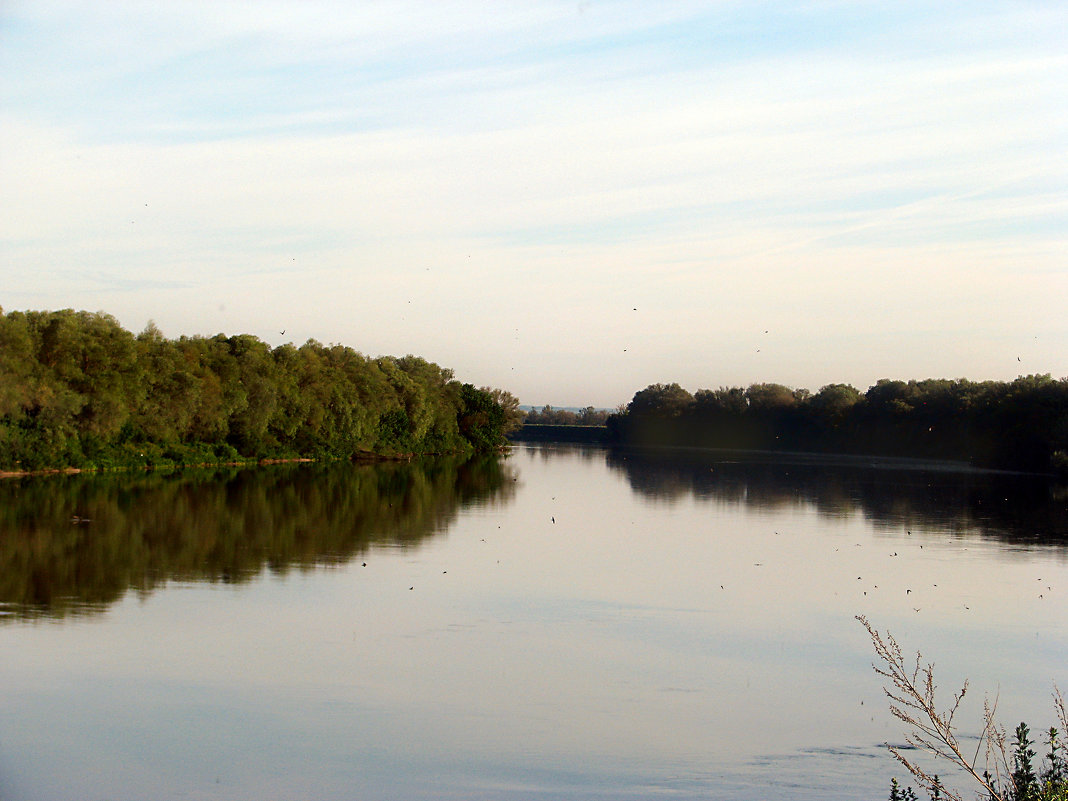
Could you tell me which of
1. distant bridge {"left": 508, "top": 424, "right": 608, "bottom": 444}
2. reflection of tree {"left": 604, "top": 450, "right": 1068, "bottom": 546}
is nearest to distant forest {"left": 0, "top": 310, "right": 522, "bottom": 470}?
reflection of tree {"left": 604, "top": 450, "right": 1068, "bottom": 546}

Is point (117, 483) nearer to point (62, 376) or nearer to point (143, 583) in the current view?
point (62, 376)

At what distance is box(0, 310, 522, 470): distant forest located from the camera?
1731 inches

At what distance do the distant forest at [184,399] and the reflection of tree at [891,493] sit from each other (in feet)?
57.9

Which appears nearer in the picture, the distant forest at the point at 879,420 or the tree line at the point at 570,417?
the distant forest at the point at 879,420

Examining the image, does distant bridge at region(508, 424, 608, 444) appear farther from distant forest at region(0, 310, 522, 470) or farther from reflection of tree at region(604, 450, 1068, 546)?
reflection of tree at region(604, 450, 1068, 546)

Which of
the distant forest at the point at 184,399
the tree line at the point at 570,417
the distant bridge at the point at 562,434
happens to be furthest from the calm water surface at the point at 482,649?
the tree line at the point at 570,417

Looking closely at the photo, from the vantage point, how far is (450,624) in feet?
53.1

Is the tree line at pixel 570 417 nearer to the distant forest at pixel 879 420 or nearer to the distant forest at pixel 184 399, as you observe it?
the distant forest at pixel 879 420

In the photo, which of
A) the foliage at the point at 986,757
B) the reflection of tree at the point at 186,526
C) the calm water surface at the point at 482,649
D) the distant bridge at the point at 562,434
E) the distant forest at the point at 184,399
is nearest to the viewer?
the foliage at the point at 986,757

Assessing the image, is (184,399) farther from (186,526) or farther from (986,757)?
(986,757)

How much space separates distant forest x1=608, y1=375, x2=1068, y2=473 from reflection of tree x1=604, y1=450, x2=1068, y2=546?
8.00 meters

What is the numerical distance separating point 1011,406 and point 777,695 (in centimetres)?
6734

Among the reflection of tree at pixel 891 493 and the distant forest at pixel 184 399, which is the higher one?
the distant forest at pixel 184 399

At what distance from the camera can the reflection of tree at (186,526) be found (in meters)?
19.2
